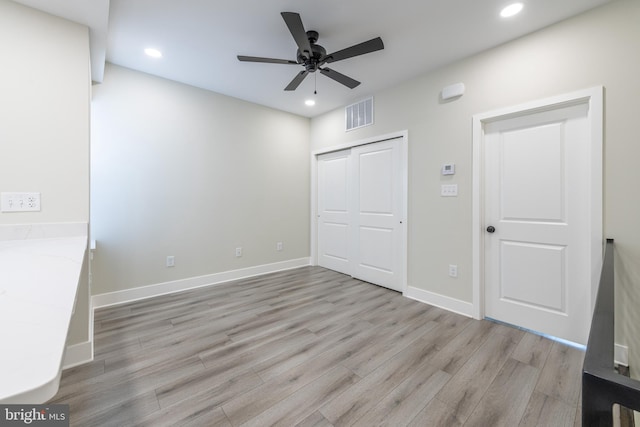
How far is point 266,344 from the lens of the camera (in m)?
2.16

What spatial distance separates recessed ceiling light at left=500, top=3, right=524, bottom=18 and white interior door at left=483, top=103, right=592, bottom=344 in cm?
84

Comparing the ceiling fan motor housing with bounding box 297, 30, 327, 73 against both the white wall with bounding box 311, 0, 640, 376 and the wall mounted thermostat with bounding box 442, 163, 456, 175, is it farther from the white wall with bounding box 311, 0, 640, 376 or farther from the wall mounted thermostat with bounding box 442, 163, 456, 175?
the wall mounted thermostat with bounding box 442, 163, 456, 175

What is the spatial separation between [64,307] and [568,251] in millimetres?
3204

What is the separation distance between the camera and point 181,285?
3396 mm

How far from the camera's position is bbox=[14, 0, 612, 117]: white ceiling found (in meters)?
2.01

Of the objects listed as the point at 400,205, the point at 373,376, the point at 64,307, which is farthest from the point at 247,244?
the point at 64,307

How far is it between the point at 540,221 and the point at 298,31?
264cm

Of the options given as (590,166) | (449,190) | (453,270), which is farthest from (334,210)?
(590,166)

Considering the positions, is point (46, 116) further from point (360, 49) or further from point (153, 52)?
point (360, 49)

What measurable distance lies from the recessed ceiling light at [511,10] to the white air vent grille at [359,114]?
1.73 m

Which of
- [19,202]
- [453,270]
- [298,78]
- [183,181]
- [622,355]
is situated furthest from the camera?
[183,181]

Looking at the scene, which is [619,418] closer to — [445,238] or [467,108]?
[445,238]

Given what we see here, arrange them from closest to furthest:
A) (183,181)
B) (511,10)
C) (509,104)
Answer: (511,10)
(509,104)
(183,181)

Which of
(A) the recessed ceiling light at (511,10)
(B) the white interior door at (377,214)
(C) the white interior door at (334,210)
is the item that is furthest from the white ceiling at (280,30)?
(C) the white interior door at (334,210)
